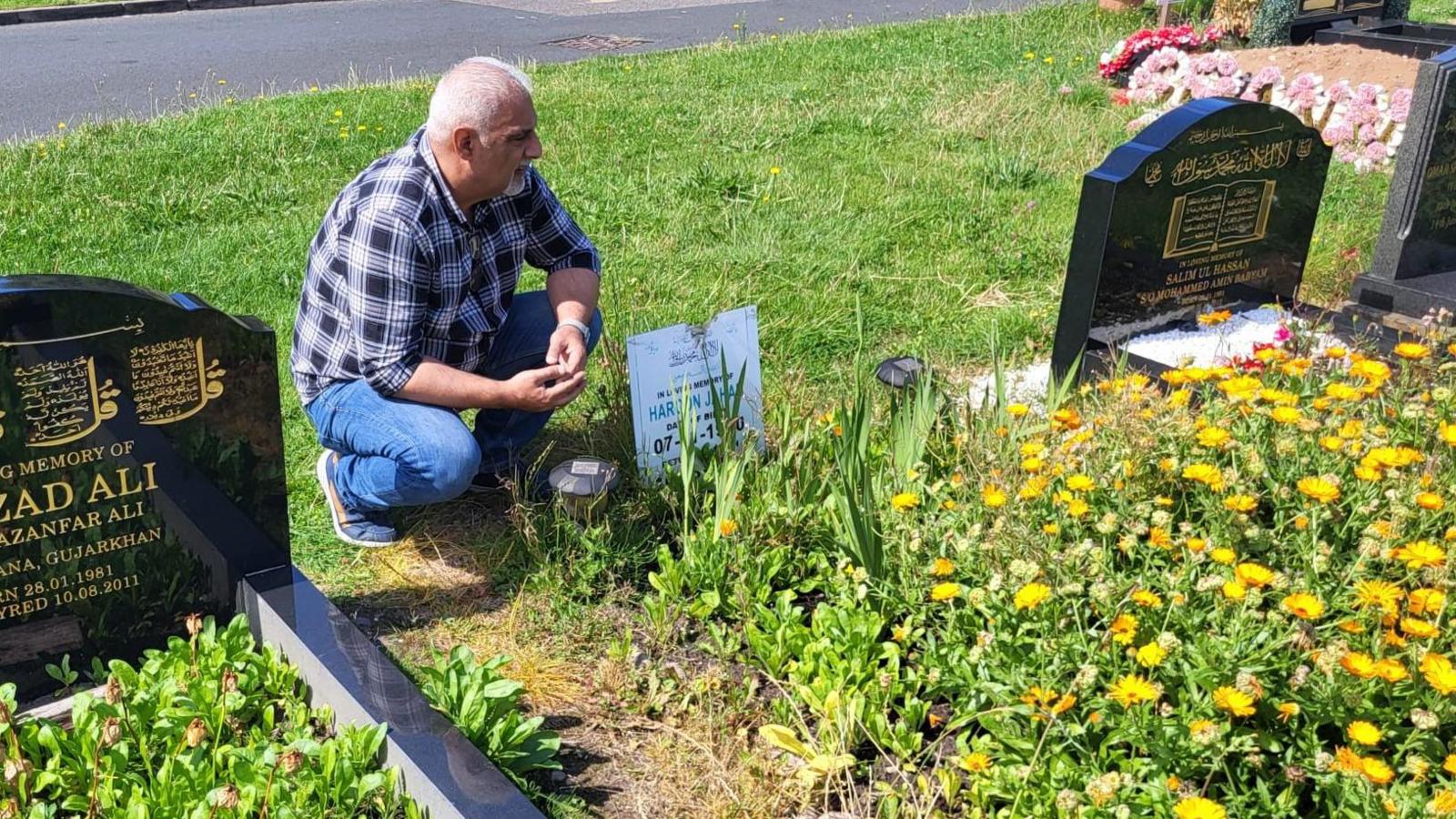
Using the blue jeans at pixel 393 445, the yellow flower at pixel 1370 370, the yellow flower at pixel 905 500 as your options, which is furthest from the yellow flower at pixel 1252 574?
the blue jeans at pixel 393 445

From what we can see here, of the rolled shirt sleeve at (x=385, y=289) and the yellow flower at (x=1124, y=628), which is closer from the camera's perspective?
the yellow flower at (x=1124, y=628)

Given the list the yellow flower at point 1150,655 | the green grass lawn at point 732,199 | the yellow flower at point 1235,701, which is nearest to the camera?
the yellow flower at point 1235,701

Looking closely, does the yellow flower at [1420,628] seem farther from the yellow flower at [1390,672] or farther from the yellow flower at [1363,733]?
the yellow flower at [1363,733]

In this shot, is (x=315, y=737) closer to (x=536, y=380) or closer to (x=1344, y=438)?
(x=536, y=380)

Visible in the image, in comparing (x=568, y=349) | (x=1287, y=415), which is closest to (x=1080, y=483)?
(x=1287, y=415)

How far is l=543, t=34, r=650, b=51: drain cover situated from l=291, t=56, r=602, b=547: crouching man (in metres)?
8.67

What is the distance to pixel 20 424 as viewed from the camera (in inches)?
103

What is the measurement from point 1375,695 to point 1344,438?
0.77m

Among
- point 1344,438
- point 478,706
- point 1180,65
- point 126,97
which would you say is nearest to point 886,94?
point 1180,65

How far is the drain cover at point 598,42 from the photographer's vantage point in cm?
1195

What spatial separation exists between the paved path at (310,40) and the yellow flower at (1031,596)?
24.4 ft

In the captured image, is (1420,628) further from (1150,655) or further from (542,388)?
(542,388)

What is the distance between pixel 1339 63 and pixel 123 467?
8418mm

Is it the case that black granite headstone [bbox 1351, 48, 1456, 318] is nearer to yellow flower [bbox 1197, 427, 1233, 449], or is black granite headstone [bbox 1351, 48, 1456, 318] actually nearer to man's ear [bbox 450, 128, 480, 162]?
yellow flower [bbox 1197, 427, 1233, 449]
